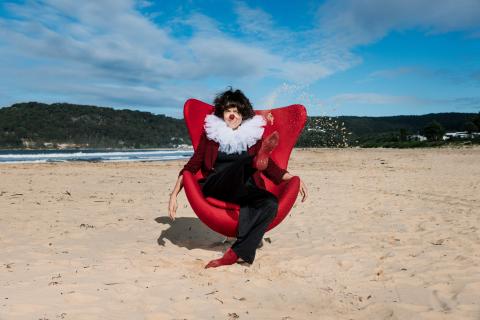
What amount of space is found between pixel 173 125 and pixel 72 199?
11445 cm

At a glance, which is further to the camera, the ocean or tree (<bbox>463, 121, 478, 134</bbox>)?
tree (<bbox>463, 121, 478, 134</bbox>)

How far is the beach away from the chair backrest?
3.82 feet

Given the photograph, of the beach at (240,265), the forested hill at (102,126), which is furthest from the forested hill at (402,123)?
the beach at (240,265)

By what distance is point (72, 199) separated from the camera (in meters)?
8.70

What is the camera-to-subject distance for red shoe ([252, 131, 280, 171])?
14.8 ft

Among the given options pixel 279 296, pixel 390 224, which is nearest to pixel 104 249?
pixel 279 296

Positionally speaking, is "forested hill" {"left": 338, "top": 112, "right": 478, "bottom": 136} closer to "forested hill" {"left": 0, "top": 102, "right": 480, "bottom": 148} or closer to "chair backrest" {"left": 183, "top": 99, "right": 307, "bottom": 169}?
"forested hill" {"left": 0, "top": 102, "right": 480, "bottom": 148}

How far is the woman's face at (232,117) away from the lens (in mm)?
4590

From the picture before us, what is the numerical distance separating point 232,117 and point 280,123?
2.42 feet

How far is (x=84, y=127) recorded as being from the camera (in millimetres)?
109312

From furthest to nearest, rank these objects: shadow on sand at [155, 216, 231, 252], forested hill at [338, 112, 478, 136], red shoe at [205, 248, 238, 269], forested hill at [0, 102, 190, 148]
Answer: forested hill at [0, 102, 190, 148]
forested hill at [338, 112, 478, 136]
shadow on sand at [155, 216, 231, 252]
red shoe at [205, 248, 238, 269]

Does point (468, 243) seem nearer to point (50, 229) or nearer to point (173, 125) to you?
point (50, 229)

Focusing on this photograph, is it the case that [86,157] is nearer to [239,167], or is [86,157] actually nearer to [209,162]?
[209,162]

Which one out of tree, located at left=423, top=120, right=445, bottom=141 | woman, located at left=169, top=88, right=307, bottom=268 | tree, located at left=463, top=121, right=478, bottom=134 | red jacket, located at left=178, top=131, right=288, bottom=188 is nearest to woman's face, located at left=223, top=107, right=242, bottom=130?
woman, located at left=169, top=88, right=307, bottom=268
